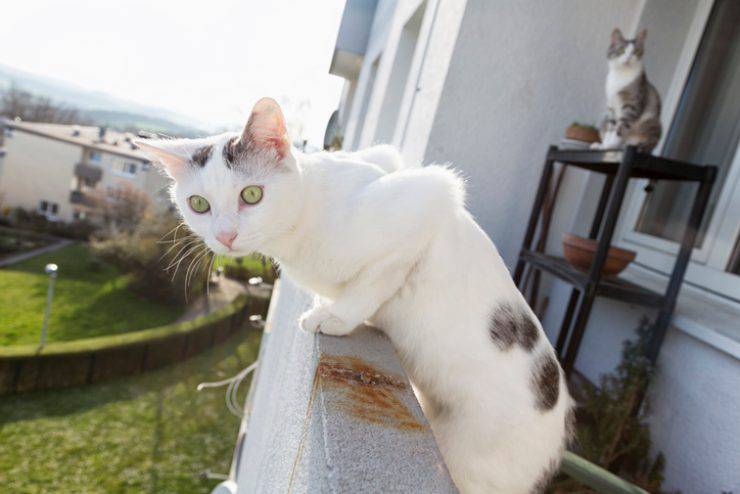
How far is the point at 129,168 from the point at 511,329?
2752 centimetres

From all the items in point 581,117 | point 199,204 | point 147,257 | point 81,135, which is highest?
point 581,117

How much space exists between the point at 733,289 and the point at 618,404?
69cm

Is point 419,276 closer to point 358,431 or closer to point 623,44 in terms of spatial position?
point 358,431

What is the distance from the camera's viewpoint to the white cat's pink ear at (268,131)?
1016 mm

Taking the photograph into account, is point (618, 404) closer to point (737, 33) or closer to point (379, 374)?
point (379, 374)

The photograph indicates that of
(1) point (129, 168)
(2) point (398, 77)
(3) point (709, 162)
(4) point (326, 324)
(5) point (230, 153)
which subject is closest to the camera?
(4) point (326, 324)

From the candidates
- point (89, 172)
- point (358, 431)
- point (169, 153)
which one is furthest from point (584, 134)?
point (89, 172)

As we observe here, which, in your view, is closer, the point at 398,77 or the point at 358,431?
the point at 358,431

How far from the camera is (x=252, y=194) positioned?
103 cm

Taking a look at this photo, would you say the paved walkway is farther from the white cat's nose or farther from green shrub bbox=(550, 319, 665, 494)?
green shrub bbox=(550, 319, 665, 494)

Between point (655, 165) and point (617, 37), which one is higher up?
point (617, 37)

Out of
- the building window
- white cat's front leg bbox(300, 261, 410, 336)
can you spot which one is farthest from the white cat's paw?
the building window

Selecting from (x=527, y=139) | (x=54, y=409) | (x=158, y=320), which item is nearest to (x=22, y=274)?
(x=158, y=320)

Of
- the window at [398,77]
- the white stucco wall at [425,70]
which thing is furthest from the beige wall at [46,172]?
the white stucco wall at [425,70]
